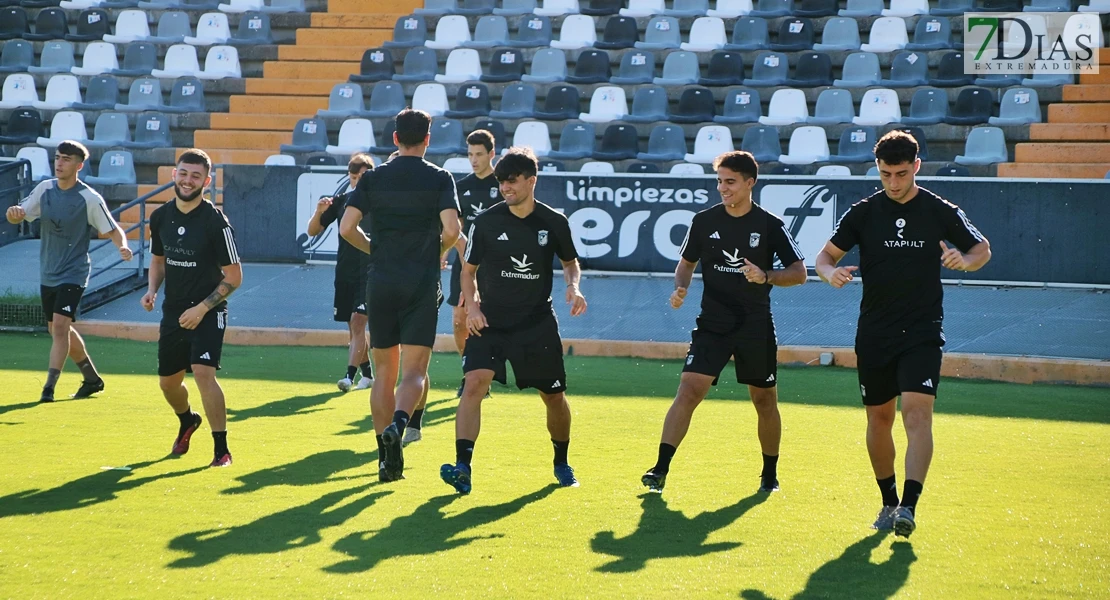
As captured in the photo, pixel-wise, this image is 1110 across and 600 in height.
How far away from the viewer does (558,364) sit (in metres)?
6.80

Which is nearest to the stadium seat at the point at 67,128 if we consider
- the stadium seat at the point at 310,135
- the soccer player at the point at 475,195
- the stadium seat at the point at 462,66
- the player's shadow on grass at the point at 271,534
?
the stadium seat at the point at 310,135

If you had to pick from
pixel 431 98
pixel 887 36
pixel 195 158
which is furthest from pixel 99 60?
pixel 195 158

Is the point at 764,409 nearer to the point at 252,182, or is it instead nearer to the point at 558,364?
the point at 558,364

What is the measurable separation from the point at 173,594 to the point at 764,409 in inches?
141

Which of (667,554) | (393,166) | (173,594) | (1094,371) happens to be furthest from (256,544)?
(1094,371)

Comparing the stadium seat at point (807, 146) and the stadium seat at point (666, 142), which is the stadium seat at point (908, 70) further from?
the stadium seat at point (666, 142)

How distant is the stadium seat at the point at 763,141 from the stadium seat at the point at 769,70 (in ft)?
6.15

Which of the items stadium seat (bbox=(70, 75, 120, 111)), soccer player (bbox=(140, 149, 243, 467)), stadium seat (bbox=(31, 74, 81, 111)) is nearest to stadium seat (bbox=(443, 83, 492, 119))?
stadium seat (bbox=(70, 75, 120, 111))

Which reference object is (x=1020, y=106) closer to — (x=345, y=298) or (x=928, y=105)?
(x=928, y=105)

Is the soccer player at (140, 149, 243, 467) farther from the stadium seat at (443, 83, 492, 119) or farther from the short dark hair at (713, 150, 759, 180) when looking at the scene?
the stadium seat at (443, 83, 492, 119)

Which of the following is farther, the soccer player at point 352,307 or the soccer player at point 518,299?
the soccer player at point 352,307

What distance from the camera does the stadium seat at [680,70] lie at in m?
20.7

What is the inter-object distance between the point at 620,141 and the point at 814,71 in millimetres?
3727

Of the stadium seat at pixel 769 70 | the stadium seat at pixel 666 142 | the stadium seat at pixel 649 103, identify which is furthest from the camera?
the stadium seat at pixel 769 70
